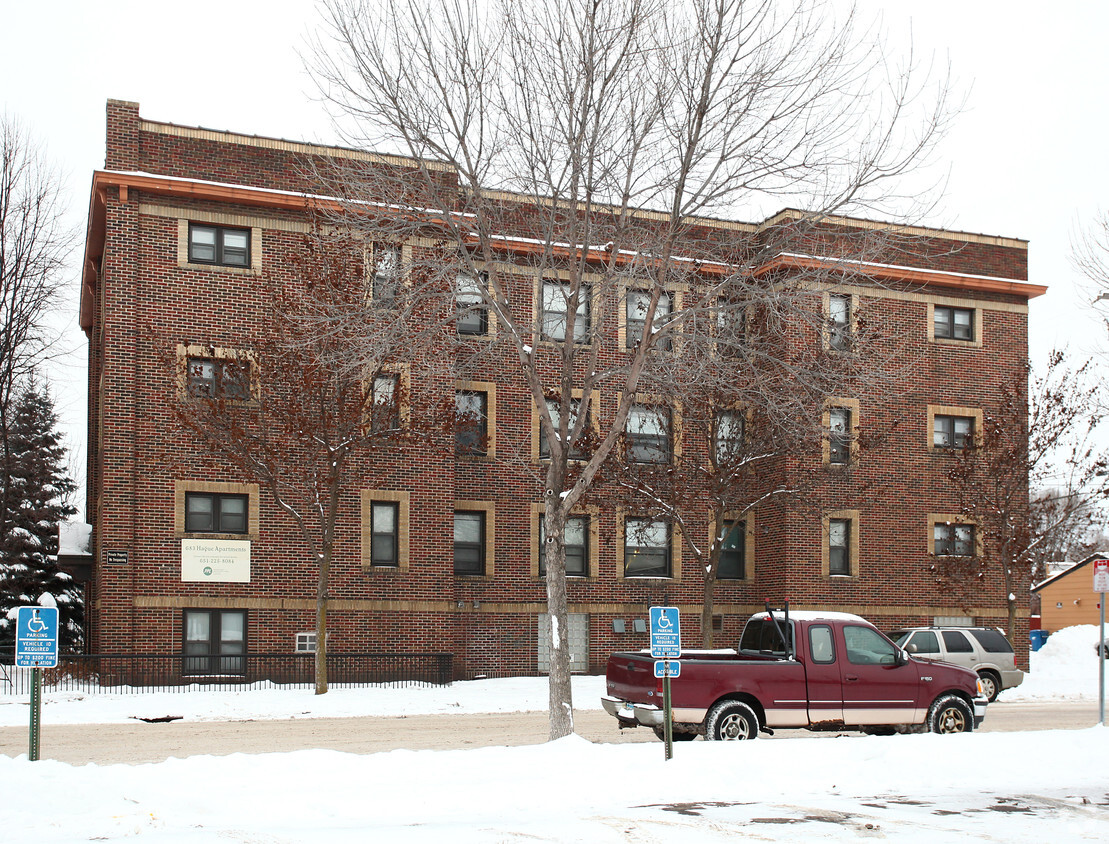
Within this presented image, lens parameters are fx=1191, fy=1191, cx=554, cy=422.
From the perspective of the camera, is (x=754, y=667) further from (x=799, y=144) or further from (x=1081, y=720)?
(x=1081, y=720)

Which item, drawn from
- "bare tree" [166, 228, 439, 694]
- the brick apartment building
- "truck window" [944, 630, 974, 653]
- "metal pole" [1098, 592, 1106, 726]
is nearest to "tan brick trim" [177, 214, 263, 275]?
the brick apartment building

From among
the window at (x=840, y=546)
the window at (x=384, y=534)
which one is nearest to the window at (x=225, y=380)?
the window at (x=384, y=534)

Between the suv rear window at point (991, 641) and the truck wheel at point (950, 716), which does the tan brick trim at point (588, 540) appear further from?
the truck wheel at point (950, 716)

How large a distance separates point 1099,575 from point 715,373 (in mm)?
6699

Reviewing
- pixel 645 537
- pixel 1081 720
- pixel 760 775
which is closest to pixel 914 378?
pixel 645 537

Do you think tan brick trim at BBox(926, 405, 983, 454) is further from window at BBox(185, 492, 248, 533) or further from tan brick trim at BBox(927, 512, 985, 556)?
window at BBox(185, 492, 248, 533)

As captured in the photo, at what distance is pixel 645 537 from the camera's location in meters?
31.5

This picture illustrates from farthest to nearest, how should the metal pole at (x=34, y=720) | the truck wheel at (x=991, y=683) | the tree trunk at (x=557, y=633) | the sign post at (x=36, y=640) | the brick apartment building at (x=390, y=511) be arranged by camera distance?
the brick apartment building at (x=390, y=511), the truck wheel at (x=991, y=683), the tree trunk at (x=557, y=633), the metal pole at (x=34, y=720), the sign post at (x=36, y=640)

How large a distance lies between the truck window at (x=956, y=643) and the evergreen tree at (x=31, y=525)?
26219 mm

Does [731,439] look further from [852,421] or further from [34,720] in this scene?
[34,720]

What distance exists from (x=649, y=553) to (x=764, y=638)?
17047 millimetres

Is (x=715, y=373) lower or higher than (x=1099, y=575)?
higher

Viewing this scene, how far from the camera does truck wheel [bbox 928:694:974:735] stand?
1686 cm

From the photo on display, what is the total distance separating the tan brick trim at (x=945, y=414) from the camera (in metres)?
35.4
